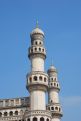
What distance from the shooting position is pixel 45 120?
171 feet

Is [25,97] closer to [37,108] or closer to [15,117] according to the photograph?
[15,117]

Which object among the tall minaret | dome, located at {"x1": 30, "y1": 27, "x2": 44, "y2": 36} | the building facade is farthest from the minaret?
dome, located at {"x1": 30, "y1": 27, "x2": 44, "y2": 36}

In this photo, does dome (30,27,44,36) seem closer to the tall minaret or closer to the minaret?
the tall minaret

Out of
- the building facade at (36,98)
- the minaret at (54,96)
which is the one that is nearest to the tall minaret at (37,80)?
the building facade at (36,98)

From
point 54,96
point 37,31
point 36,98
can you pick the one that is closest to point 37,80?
point 36,98

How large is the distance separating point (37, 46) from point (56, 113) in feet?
44.6

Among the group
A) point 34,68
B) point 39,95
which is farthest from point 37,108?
point 34,68

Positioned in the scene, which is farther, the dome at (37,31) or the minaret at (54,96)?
the minaret at (54,96)

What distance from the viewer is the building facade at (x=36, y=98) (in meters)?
52.8

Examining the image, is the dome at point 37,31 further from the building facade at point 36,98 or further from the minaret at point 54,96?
the minaret at point 54,96

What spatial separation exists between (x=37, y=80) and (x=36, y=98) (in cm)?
272

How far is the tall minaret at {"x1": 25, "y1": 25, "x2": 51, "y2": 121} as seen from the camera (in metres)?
52.4

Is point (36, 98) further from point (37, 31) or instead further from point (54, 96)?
point (54, 96)

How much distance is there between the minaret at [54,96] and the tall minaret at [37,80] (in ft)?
35.6
